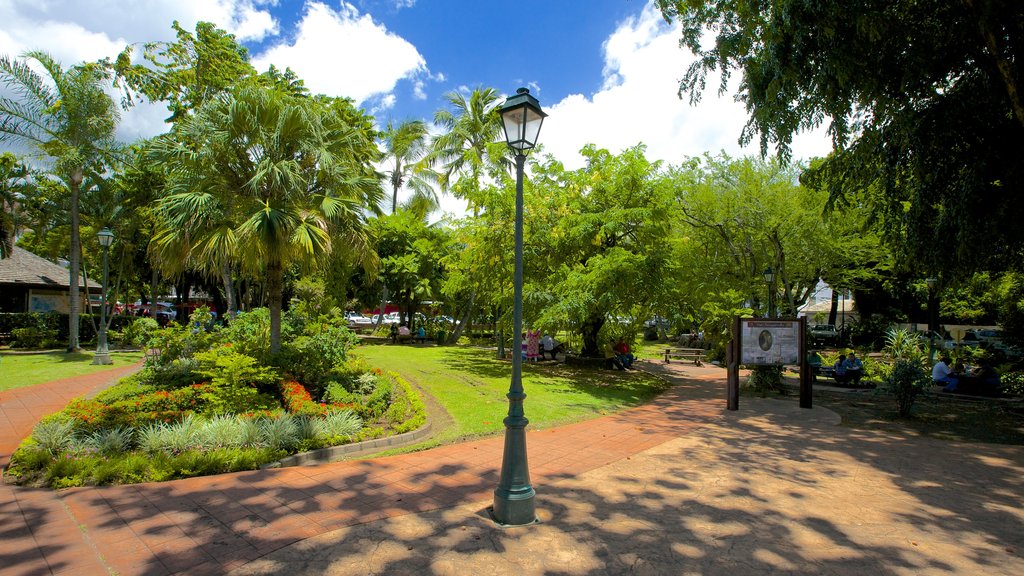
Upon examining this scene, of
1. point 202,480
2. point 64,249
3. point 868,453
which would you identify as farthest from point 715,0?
point 64,249

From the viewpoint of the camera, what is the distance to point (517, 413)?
4707mm

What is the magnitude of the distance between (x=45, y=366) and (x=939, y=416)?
21253 mm

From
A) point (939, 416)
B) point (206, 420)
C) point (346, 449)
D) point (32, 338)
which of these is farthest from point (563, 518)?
point (32, 338)

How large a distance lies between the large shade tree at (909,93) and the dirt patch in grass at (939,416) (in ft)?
9.57

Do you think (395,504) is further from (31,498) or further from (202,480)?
(31,498)

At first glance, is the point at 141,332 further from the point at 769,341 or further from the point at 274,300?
the point at 769,341

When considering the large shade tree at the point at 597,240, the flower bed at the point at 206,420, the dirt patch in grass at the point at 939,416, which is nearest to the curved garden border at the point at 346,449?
the flower bed at the point at 206,420

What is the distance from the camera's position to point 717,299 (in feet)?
52.5

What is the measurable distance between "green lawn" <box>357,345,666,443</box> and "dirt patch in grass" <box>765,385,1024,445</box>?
4.10 meters

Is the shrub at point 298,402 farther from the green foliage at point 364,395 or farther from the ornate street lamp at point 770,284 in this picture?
the ornate street lamp at point 770,284

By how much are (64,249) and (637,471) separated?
2663cm

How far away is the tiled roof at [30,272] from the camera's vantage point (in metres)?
21.6

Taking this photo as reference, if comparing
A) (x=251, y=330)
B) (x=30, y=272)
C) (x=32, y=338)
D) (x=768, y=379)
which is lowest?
(x=768, y=379)

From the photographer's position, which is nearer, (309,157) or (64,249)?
(309,157)
